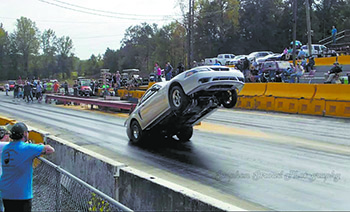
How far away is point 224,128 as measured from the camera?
14.2m

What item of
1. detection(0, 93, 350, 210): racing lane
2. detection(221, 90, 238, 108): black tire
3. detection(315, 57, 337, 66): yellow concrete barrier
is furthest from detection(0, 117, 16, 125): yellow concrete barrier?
detection(315, 57, 337, 66): yellow concrete barrier

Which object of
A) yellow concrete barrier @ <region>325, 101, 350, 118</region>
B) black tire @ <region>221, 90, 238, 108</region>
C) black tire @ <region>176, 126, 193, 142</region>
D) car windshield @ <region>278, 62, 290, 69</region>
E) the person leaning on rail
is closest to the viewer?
the person leaning on rail

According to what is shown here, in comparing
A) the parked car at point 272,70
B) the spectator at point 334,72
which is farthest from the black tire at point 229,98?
the parked car at point 272,70

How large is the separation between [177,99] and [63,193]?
457cm

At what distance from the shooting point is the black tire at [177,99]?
30.2 ft

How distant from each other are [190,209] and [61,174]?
2.14m

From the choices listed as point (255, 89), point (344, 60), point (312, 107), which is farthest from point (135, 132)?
point (344, 60)

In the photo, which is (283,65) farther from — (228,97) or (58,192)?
(58,192)

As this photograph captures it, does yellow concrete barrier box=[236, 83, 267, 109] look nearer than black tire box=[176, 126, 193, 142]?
No

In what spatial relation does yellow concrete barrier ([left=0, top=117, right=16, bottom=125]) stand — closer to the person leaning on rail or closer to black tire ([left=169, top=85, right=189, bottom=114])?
black tire ([left=169, top=85, right=189, bottom=114])

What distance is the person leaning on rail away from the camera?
503 centimetres

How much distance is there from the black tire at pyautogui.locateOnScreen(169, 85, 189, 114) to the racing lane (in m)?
1.22

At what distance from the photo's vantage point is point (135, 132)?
37.4 feet

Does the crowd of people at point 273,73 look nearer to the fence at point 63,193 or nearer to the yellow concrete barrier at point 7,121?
the yellow concrete barrier at point 7,121
